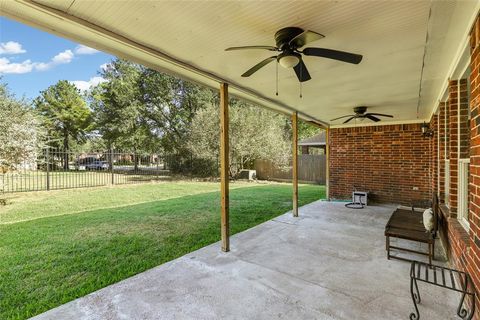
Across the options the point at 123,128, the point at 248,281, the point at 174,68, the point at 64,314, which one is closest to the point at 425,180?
the point at 248,281

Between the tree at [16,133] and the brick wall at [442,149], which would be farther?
the tree at [16,133]

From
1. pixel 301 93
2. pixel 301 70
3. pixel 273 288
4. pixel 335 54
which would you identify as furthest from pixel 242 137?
pixel 335 54

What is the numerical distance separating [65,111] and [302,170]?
2268 cm

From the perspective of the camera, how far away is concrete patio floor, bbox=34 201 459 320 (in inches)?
84.0

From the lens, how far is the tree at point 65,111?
22.5 meters

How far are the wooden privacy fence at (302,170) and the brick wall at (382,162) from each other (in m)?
4.28

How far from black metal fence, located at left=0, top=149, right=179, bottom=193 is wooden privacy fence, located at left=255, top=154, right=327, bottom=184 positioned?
525 centimetres

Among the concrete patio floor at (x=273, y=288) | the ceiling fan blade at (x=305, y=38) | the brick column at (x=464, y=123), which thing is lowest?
the concrete patio floor at (x=273, y=288)

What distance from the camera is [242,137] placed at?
41.0 ft

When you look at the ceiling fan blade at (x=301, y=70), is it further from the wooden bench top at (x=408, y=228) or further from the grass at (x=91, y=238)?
the grass at (x=91, y=238)

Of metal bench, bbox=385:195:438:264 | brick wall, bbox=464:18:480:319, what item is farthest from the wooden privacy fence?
brick wall, bbox=464:18:480:319

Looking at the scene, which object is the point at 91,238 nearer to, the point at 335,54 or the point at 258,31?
the point at 258,31

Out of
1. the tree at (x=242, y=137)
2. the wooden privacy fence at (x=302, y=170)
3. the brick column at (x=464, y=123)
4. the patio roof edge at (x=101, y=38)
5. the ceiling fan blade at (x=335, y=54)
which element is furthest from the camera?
the tree at (x=242, y=137)

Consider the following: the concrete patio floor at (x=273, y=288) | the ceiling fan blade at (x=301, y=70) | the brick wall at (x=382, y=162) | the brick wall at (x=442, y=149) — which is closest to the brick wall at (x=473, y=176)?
the concrete patio floor at (x=273, y=288)
